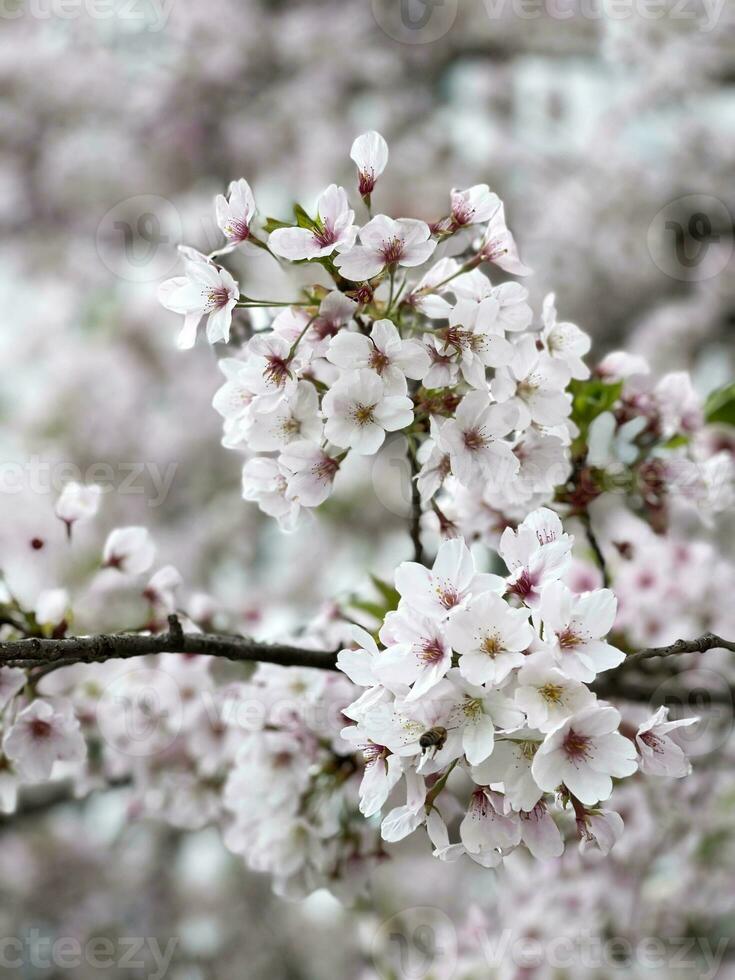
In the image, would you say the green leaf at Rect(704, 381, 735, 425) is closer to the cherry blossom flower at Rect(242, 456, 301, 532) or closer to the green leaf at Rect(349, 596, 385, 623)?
the green leaf at Rect(349, 596, 385, 623)

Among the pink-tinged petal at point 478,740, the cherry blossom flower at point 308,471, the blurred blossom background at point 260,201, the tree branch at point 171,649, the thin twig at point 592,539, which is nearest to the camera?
the pink-tinged petal at point 478,740

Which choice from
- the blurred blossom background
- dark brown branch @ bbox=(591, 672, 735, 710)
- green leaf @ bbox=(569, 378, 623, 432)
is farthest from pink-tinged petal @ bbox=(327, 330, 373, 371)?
the blurred blossom background

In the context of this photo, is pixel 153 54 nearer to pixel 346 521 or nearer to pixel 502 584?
pixel 346 521

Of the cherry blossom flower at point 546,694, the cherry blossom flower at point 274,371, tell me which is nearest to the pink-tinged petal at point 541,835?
the cherry blossom flower at point 546,694

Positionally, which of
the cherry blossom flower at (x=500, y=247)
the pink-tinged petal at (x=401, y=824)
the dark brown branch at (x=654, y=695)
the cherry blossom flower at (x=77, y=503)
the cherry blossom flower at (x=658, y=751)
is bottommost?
the dark brown branch at (x=654, y=695)

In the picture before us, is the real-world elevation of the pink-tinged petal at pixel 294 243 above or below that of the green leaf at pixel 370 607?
above

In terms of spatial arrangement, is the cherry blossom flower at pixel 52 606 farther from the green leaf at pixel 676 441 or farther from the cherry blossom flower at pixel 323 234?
the green leaf at pixel 676 441

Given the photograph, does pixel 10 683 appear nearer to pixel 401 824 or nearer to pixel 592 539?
pixel 401 824

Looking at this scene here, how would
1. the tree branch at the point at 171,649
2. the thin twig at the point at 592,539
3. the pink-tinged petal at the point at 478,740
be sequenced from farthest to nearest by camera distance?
the thin twig at the point at 592,539
the tree branch at the point at 171,649
the pink-tinged petal at the point at 478,740
